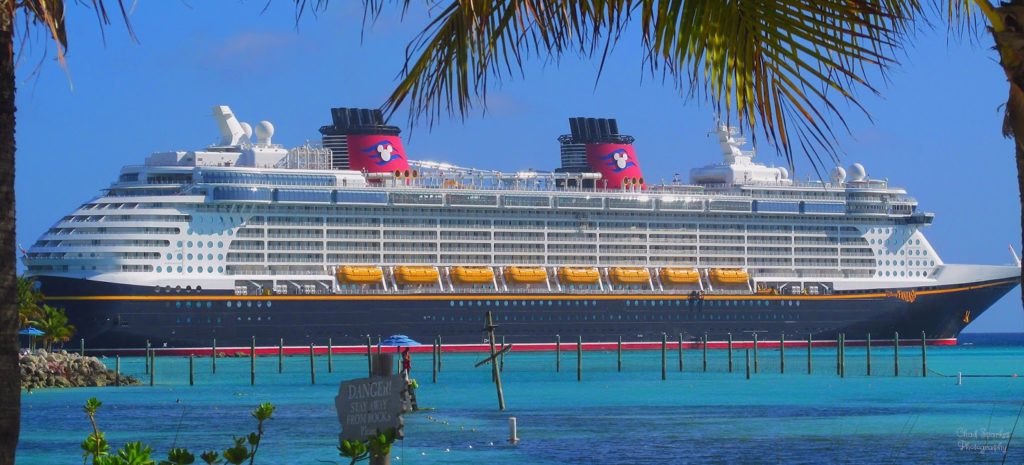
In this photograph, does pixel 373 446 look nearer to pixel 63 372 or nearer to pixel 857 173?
pixel 63 372

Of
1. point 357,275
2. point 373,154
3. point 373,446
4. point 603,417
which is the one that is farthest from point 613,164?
point 373,446

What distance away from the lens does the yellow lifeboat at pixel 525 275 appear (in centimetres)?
5866

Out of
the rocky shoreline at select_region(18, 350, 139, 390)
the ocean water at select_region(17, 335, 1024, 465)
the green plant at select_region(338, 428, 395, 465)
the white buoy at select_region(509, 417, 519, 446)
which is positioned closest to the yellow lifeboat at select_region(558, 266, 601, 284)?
the ocean water at select_region(17, 335, 1024, 465)

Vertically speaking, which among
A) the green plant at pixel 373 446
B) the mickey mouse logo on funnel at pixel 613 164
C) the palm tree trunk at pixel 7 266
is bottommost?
the green plant at pixel 373 446

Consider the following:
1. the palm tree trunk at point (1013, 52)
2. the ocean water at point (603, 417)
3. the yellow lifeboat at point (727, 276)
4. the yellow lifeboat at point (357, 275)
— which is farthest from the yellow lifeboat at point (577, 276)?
the palm tree trunk at point (1013, 52)

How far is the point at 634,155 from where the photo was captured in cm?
6569

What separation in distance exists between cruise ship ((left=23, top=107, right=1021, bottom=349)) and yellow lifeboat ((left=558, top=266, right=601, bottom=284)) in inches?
2.4

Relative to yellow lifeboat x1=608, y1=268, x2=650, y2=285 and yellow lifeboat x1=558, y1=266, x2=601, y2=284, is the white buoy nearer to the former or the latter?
yellow lifeboat x1=558, y1=266, x2=601, y2=284

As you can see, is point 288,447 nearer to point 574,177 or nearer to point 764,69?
point 764,69

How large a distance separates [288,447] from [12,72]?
18.5 metres

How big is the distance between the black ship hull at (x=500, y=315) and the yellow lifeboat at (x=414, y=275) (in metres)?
1.19

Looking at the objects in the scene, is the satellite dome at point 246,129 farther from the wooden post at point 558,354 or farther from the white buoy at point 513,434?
the white buoy at point 513,434

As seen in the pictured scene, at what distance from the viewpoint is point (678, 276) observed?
202ft

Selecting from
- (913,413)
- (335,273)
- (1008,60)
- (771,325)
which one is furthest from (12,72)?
(771,325)
